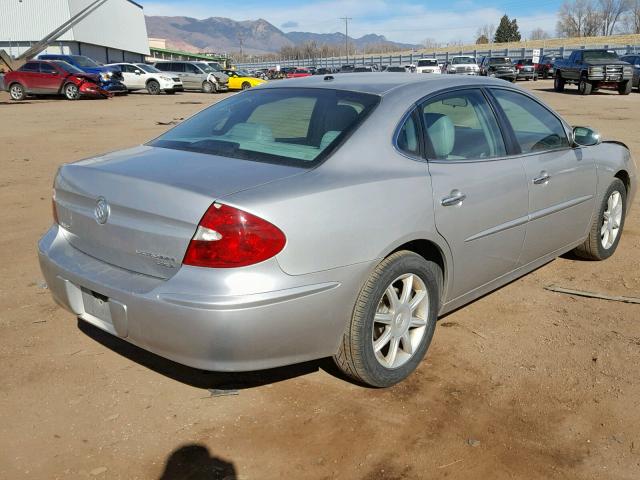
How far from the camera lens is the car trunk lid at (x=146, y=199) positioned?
266cm

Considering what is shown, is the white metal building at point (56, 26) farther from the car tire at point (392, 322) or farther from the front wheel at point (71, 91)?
the car tire at point (392, 322)

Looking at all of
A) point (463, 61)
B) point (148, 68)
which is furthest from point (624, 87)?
point (148, 68)

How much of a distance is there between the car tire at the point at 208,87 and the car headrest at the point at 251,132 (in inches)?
1151

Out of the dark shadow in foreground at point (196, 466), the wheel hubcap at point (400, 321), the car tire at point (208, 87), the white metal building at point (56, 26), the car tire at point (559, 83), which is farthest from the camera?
the white metal building at point (56, 26)

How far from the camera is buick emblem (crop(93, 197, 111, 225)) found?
2.92 meters

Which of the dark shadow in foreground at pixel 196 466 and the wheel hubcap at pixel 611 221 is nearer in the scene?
the dark shadow in foreground at pixel 196 466

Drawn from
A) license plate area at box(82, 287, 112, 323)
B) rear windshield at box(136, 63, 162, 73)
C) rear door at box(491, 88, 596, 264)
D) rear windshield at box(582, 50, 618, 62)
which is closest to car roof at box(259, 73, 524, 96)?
rear door at box(491, 88, 596, 264)

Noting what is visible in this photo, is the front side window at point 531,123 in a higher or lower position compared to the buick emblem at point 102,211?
higher

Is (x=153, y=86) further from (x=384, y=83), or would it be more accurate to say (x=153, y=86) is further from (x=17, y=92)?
(x=384, y=83)

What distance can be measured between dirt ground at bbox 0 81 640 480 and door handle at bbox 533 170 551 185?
0.90m

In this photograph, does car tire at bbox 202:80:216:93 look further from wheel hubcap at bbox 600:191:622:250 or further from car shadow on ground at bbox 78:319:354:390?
car shadow on ground at bbox 78:319:354:390

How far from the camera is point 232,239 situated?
2.56 meters

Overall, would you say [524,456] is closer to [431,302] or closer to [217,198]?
[431,302]

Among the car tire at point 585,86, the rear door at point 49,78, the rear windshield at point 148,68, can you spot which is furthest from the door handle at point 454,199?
the rear windshield at point 148,68
